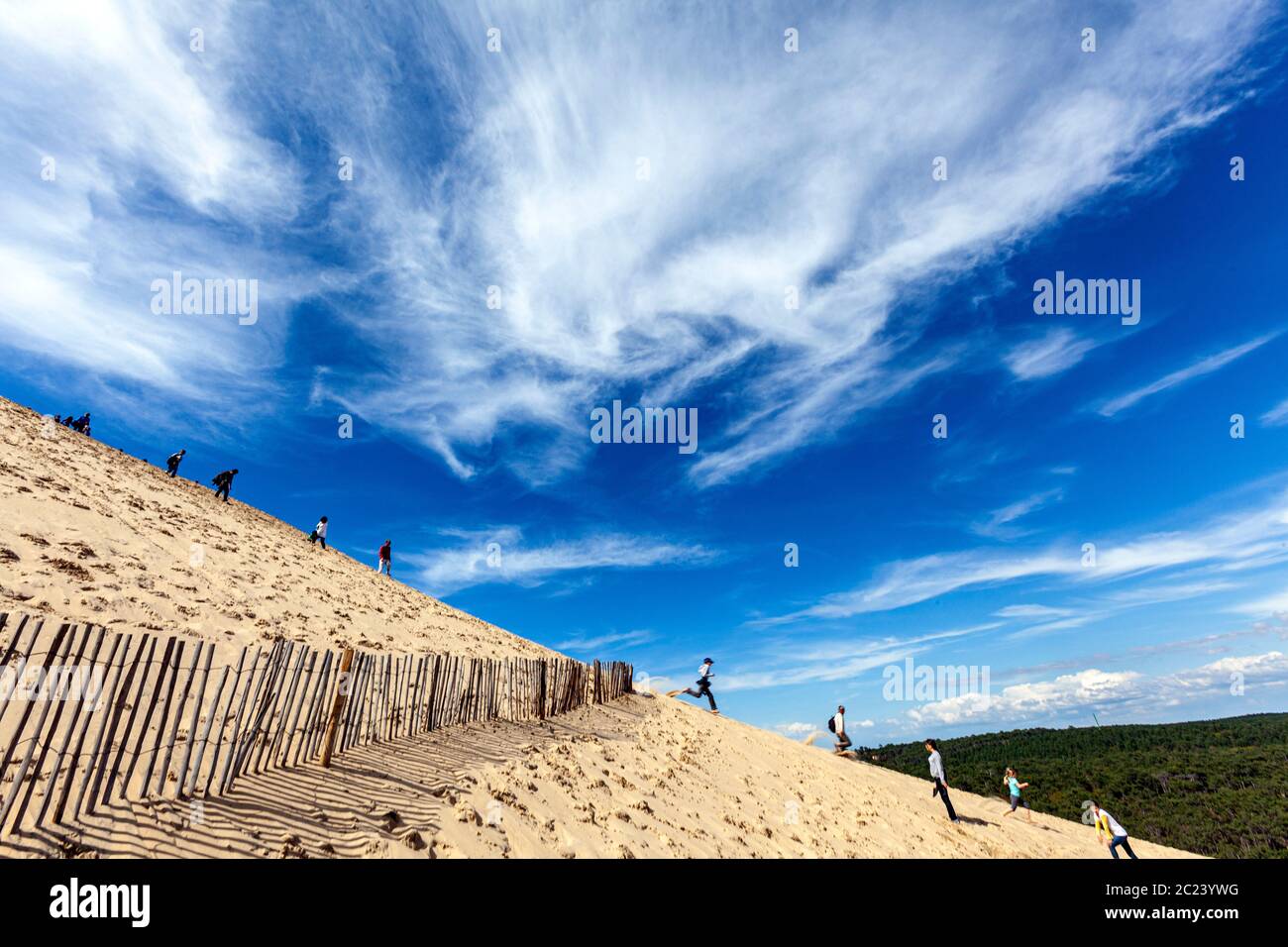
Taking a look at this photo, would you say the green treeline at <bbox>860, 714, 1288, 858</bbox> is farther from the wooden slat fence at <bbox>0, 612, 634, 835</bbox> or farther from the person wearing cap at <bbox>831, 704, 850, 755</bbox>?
the wooden slat fence at <bbox>0, 612, 634, 835</bbox>

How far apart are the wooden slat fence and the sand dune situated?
28 centimetres

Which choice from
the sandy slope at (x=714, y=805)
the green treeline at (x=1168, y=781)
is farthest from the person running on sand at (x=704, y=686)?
the green treeline at (x=1168, y=781)

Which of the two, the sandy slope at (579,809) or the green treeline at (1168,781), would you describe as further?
the green treeline at (1168,781)

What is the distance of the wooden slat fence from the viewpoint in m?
5.66

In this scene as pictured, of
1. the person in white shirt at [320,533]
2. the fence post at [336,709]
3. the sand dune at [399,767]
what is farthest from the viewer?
the person in white shirt at [320,533]

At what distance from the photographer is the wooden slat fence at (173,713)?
18.6 feet

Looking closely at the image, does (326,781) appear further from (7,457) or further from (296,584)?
(7,457)

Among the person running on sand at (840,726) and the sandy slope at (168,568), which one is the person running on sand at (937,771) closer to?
the person running on sand at (840,726)

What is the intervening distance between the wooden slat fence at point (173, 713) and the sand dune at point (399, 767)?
28 centimetres

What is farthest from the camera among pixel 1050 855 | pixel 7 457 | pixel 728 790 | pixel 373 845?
pixel 7 457

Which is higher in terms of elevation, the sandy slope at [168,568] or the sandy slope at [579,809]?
the sandy slope at [168,568]
